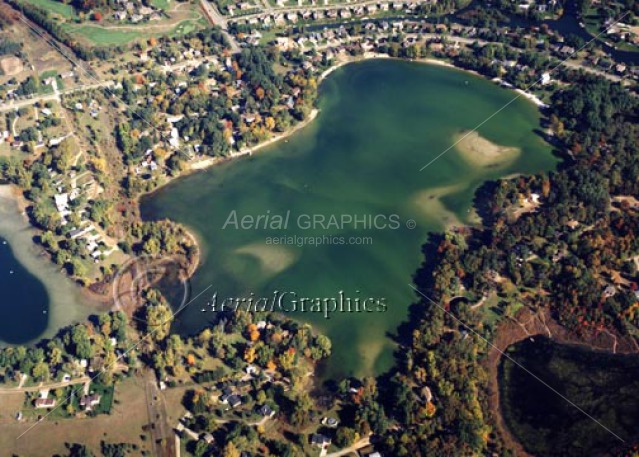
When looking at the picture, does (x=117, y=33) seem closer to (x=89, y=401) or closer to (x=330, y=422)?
(x=89, y=401)

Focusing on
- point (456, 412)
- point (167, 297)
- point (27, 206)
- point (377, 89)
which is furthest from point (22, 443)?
point (377, 89)

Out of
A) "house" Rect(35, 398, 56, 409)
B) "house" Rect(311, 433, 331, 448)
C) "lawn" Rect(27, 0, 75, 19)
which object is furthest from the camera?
"lawn" Rect(27, 0, 75, 19)

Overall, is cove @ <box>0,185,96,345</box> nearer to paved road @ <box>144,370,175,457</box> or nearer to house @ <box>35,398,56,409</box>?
house @ <box>35,398,56,409</box>

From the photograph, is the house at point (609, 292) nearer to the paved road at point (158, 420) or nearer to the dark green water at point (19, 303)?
the paved road at point (158, 420)

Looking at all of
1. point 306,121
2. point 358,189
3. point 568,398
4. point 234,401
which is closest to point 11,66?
point 306,121

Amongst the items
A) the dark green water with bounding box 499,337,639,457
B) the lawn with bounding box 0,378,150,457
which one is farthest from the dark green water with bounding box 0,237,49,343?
the dark green water with bounding box 499,337,639,457

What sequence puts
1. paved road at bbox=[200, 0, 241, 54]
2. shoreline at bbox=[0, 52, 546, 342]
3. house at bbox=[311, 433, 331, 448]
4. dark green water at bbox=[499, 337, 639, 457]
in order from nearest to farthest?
house at bbox=[311, 433, 331, 448] → dark green water at bbox=[499, 337, 639, 457] → shoreline at bbox=[0, 52, 546, 342] → paved road at bbox=[200, 0, 241, 54]

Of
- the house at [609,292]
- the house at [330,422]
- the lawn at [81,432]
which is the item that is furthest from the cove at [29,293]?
the house at [609,292]

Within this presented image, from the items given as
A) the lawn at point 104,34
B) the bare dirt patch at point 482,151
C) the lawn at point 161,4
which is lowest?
the bare dirt patch at point 482,151
